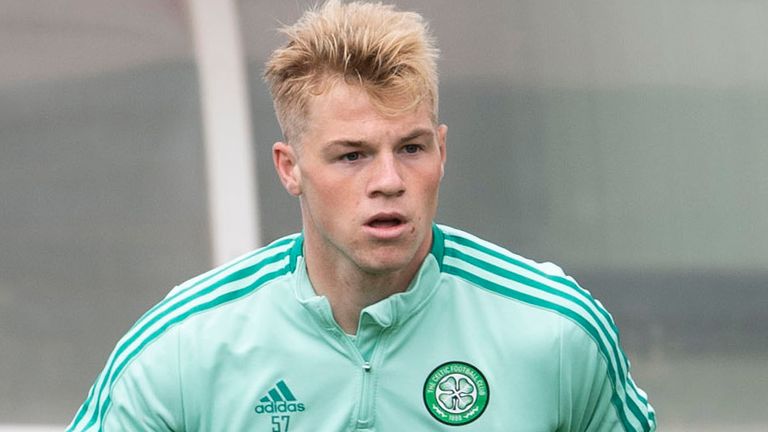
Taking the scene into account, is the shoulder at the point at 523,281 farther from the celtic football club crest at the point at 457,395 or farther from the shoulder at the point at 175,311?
the shoulder at the point at 175,311

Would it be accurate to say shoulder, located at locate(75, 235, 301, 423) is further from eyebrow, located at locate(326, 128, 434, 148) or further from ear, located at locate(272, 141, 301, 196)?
eyebrow, located at locate(326, 128, 434, 148)

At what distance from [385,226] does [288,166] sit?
0.36m

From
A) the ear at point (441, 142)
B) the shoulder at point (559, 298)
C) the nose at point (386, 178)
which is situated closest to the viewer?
the nose at point (386, 178)

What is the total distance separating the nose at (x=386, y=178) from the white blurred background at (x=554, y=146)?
6.46 feet

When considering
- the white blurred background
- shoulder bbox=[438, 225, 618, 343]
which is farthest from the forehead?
the white blurred background

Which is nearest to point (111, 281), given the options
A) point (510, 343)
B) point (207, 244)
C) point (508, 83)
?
point (207, 244)

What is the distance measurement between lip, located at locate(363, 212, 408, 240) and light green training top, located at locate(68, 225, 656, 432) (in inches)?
8.4

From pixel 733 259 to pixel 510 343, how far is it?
1.93 m

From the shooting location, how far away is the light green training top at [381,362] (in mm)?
3430

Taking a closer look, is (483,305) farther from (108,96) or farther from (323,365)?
(108,96)

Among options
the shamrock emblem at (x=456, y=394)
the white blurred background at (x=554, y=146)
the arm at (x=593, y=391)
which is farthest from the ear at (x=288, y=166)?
the white blurred background at (x=554, y=146)

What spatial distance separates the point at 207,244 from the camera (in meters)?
5.32

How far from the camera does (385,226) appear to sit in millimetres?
3277

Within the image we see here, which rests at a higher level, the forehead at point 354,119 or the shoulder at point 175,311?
the forehead at point 354,119
